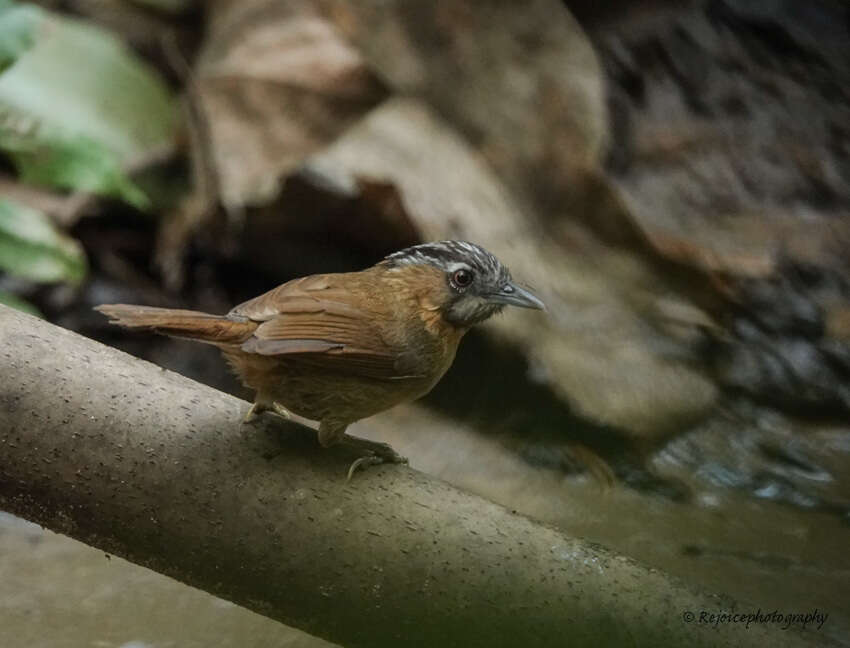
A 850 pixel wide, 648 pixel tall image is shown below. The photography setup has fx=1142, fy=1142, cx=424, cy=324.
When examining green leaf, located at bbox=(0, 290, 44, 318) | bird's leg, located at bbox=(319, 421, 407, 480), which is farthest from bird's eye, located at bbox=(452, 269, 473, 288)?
green leaf, located at bbox=(0, 290, 44, 318)

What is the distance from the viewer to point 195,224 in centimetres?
531

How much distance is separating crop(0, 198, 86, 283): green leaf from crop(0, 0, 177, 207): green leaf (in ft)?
0.67

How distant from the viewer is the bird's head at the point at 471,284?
103 inches

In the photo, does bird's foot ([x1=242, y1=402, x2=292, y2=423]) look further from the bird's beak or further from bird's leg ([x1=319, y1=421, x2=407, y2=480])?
the bird's beak

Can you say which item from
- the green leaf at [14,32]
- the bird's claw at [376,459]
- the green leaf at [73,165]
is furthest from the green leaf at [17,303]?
the bird's claw at [376,459]

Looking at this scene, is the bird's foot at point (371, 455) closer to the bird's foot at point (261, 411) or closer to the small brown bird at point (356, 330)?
the small brown bird at point (356, 330)

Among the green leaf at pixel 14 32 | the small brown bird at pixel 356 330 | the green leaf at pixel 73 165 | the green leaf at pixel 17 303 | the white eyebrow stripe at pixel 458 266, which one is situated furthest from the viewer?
the green leaf at pixel 73 165

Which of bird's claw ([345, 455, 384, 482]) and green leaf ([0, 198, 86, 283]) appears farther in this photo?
Answer: green leaf ([0, 198, 86, 283])

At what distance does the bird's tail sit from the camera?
7.67 ft

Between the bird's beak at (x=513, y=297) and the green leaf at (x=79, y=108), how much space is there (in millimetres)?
2528

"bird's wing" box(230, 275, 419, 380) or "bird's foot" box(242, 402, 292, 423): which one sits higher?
"bird's wing" box(230, 275, 419, 380)

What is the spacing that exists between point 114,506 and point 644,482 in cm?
195

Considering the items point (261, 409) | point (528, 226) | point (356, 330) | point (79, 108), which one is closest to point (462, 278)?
point (356, 330)

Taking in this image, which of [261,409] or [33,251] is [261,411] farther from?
[33,251]
